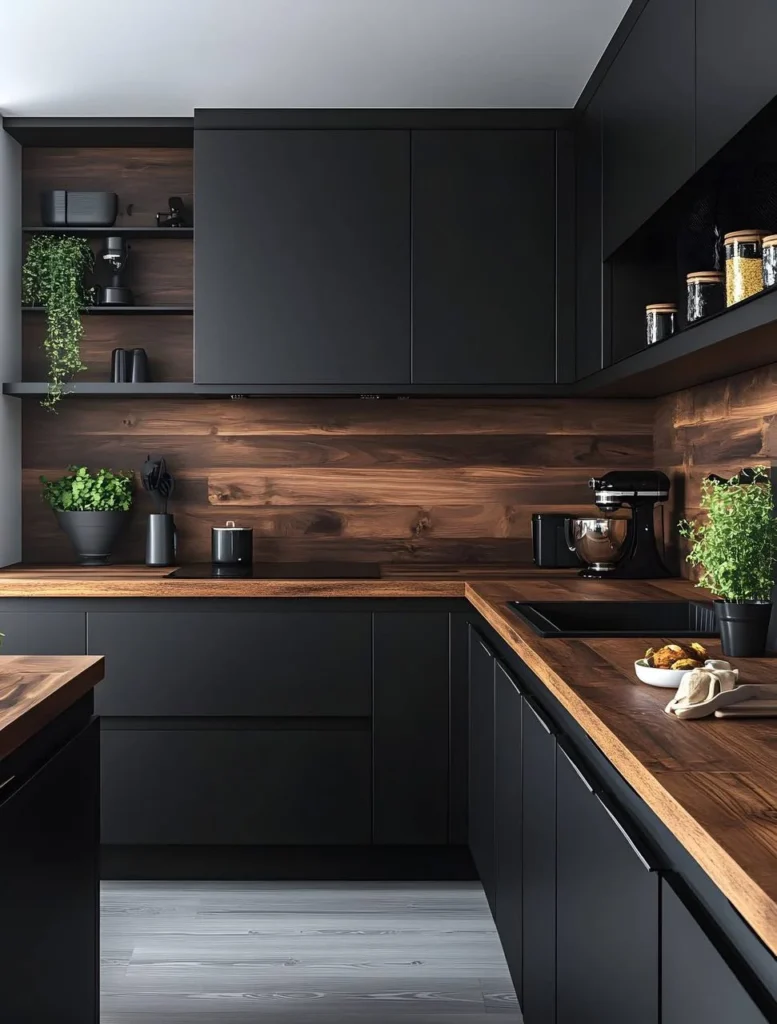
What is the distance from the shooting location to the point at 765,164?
7.09 ft

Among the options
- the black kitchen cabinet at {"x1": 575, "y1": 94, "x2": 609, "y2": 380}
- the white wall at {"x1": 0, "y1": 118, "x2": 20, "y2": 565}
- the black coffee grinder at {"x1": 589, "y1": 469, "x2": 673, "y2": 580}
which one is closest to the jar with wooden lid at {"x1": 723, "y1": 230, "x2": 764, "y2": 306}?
the black kitchen cabinet at {"x1": 575, "y1": 94, "x2": 609, "y2": 380}

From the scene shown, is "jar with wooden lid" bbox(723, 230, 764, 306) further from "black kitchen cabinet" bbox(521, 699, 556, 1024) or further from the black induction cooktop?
the black induction cooktop

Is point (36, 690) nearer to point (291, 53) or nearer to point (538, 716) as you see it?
point (538, 716)

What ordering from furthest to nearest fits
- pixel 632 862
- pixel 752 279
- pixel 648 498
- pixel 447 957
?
pixel 648 498
pixel 447 957
pixel 752 279
pixel 632 862

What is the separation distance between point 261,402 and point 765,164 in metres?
2.08

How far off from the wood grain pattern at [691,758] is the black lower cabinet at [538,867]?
15 cm

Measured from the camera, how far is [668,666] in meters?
1.58

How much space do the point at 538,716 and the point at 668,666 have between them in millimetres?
353

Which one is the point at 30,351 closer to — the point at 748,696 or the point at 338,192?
the point at 338,192

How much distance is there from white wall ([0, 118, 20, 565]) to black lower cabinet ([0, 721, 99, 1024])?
76.3 inches

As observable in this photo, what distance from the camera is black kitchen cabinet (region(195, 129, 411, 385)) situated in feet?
11.1

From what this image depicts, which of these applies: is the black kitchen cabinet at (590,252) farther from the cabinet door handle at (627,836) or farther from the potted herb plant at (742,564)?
the cabinet door handle at (627,836)

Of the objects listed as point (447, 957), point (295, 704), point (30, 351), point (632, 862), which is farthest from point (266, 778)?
point (632, 862)

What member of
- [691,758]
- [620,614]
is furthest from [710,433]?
[691,758]
